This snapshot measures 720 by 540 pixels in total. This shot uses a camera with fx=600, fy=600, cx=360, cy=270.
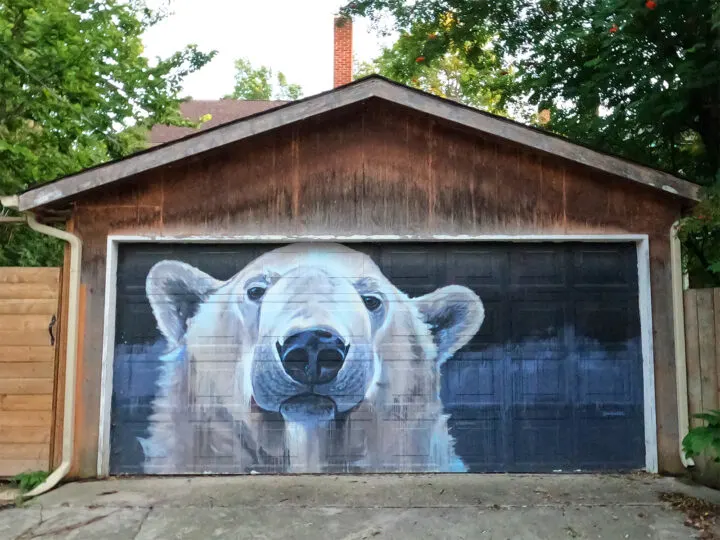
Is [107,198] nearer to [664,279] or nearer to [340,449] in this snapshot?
[340,449]

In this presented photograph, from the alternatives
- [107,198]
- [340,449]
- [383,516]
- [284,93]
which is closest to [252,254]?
[107,198]

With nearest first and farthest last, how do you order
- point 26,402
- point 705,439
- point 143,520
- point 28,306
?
point 705,439 → point 143,520 → point 26,402 → point 28,306

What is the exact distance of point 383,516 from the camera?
4867 millimetres

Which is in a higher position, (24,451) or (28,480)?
(24,451)

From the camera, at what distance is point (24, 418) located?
18.8 ft

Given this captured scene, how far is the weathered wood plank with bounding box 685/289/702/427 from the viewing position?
577 cm

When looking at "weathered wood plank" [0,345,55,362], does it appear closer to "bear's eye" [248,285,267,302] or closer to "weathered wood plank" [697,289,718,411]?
"bear's eye" [248,285,267,302]

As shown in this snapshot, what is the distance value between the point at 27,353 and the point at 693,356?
6439 mm

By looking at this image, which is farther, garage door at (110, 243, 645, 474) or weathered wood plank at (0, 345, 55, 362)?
garage door at (110, 243, 645, 474)

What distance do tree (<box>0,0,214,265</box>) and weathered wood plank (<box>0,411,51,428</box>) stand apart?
151 inches

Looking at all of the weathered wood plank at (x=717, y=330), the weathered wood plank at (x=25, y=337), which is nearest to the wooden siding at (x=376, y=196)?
the weathered wood plank at (x=717, y=330)

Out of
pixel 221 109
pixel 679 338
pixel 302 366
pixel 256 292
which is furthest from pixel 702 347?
pixel 221 109

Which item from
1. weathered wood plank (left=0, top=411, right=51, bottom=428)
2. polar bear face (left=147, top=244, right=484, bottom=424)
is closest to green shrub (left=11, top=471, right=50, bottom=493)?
weathered wood plank (left=0, top=411, right=51, bottom=428)

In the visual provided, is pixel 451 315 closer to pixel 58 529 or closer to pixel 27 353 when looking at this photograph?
pixel 58 529
